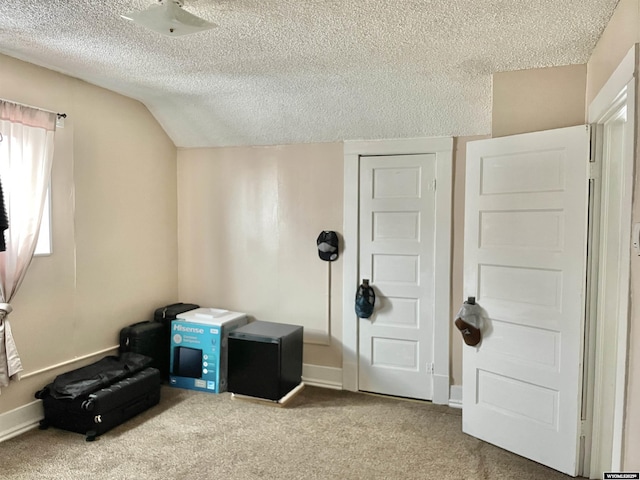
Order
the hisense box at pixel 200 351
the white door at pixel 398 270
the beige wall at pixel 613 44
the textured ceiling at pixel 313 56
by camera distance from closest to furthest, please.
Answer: the beige wall at pixel 613 44 < the textured ceiling at pixel 313 56 < the white door at pixel 398 270 < the hisense box at pixel 200 351

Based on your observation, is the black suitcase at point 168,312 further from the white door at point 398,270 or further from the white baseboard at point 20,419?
the white door at point 398,270

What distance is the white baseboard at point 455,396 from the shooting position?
Result: 3.44 meters

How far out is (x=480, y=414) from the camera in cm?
290

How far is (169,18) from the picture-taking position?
6.29 ft

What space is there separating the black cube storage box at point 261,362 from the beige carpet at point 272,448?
14 cm

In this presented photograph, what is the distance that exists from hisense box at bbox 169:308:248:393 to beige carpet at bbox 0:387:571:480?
0.89ft

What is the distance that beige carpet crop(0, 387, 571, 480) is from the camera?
2516 mm

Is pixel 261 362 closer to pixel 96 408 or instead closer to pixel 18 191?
pixel 96 408

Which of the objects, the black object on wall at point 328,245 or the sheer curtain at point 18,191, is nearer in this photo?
the sheer curtain at point 18,191

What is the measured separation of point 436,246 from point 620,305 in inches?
68.7

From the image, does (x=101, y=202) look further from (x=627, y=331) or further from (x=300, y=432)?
(x=627, y=331)

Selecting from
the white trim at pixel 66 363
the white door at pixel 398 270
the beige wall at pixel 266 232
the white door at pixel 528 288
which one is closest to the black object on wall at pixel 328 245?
the beige wall at pixel 266 232

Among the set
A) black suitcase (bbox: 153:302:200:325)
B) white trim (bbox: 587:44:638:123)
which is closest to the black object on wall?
black suitcase (bbox: 153:302:200:325)

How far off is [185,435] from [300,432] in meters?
0.75
